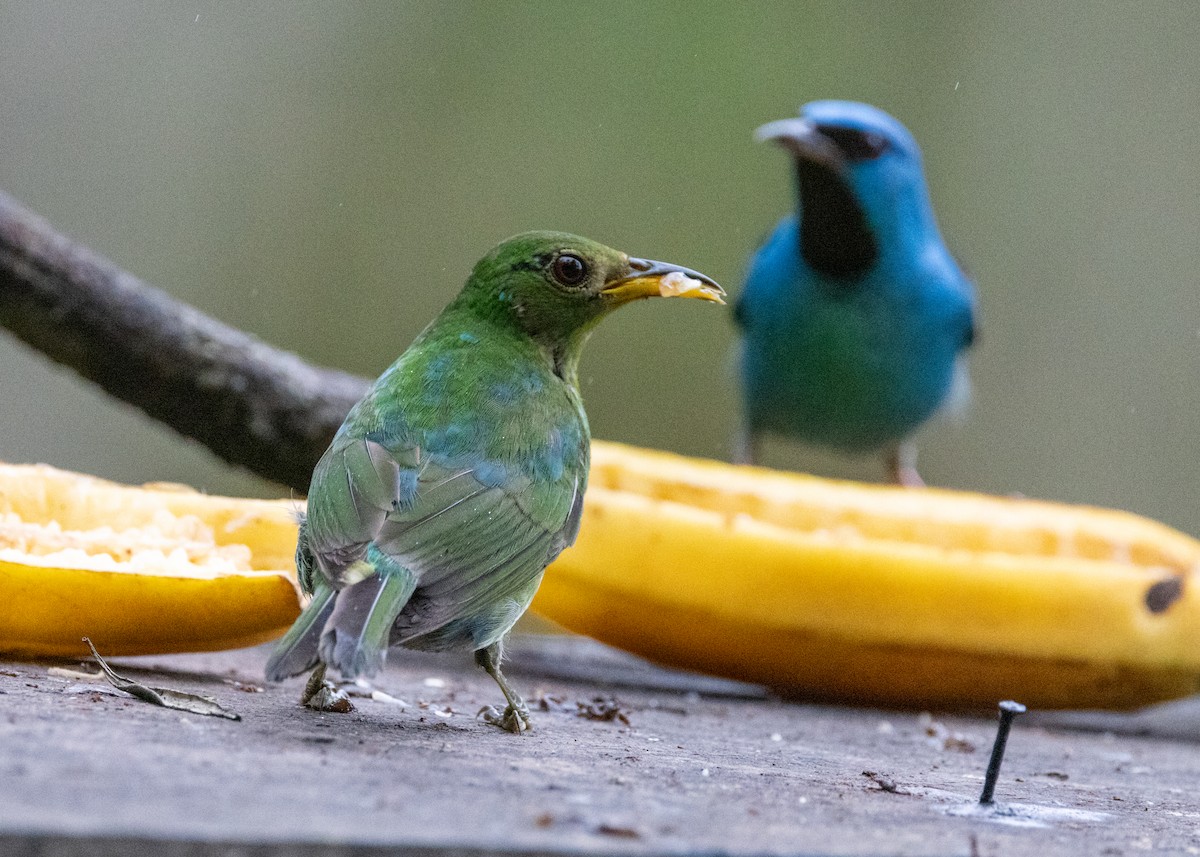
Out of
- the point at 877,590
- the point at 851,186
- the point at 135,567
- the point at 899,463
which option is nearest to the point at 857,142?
the point at 851,186

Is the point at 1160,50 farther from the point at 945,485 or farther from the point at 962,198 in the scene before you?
the point at 945,485

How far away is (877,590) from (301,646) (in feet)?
5.39

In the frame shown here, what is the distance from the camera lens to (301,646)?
6.01 feet

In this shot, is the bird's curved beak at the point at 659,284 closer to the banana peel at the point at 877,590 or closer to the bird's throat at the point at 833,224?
the banana peel at the point at 877,590

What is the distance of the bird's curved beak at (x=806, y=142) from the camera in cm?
529

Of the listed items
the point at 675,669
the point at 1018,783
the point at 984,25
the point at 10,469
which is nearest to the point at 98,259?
the point at 10,469

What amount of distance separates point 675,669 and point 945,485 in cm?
625

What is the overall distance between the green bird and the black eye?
2.98 meters

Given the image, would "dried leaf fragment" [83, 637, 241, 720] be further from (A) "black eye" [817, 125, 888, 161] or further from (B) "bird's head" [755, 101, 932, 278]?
(A) "black eye" [817, 125, 888, 161]

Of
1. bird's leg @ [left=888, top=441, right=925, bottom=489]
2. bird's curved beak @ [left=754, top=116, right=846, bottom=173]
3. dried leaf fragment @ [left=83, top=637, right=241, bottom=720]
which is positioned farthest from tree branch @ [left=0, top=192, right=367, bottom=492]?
bird's leg @ [left=888, top=441, right=925, bottom=489]

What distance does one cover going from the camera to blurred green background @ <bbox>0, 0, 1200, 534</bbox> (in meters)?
8.90

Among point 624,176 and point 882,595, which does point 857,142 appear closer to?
point 882,595

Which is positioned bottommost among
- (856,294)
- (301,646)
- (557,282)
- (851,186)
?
(301,646)

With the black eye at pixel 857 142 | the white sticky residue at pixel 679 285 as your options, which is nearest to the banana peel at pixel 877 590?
the white sticky residue at pixel 679 285
